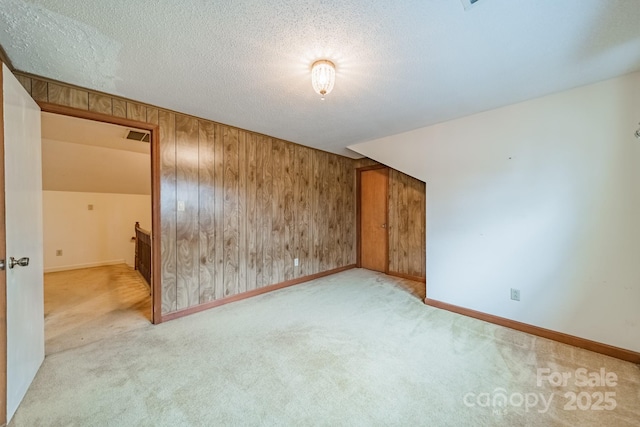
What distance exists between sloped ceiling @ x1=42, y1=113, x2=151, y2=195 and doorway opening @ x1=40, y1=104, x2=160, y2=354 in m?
0.01

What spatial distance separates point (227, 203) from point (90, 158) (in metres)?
2.83

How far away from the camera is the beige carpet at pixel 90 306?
2.27m

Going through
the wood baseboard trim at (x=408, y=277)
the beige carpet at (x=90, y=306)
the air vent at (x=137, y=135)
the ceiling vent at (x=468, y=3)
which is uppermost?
the ceiling vent at (x=468, y=3)

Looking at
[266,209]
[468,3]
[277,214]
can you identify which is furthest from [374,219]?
[468,3]

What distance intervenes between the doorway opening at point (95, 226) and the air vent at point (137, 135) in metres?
0.01

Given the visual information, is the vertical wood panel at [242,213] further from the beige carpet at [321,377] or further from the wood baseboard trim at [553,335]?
the wood baseboard trim at [553,335]

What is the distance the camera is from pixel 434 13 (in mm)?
1309

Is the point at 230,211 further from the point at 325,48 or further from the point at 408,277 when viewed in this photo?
the point at 408,277

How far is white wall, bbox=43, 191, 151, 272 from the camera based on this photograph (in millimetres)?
4742

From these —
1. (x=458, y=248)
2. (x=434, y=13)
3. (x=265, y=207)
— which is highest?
(x=434, y=13)

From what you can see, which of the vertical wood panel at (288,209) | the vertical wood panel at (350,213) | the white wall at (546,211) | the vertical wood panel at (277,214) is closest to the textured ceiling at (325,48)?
the white wall at (546,211)

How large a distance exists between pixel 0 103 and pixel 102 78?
0.79 m

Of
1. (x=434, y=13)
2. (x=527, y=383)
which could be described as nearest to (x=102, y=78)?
(x=434, y=13)

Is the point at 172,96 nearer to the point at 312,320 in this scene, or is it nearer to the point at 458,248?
the point at 312,320
